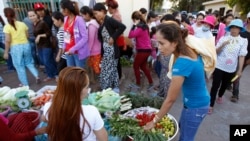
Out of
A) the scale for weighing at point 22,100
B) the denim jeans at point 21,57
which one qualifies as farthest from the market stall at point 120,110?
the denim jeans at point 21,57

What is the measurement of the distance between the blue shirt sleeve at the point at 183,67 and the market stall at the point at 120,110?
35.7 inches

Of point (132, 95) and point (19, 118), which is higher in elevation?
point (19, 118)

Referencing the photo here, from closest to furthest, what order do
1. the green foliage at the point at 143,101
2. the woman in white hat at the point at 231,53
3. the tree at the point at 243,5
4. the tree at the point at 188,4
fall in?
the green foliage at the point at 143,101 < the woman in white hat at the point at 231,53 < the tree at the point at 243,5 < the tree at the point at 188,4

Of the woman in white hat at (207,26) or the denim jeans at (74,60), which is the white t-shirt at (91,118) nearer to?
the denim jeans at (74,60)

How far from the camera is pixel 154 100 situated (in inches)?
124

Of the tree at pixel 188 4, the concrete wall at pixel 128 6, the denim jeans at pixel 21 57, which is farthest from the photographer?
the tree at pixel 188 4

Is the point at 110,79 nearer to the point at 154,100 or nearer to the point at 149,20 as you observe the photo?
the point at 154,100

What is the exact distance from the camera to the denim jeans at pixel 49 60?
16.1 feet

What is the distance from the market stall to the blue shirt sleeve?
2.98ft

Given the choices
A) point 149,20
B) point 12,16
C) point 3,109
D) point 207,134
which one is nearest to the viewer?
point 3,109

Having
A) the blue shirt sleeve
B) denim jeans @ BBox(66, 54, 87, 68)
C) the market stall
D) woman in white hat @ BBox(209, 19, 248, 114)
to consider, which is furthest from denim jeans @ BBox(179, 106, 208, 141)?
denim jeans @ BBox(66, 54, 87, 68)

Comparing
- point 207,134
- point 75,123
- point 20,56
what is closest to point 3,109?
point 75,123

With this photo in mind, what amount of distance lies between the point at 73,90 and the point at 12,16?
354 cm

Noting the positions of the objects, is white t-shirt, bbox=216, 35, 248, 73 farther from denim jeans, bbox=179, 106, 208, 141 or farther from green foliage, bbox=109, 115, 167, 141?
green foliage, bbox=109, 115, 167, 141
